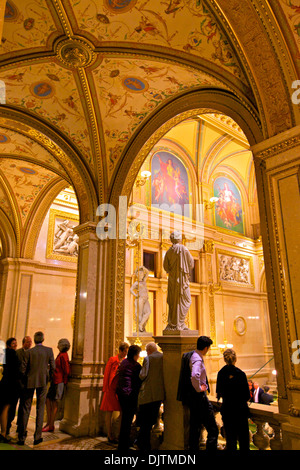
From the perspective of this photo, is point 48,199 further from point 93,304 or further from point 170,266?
point 170,266

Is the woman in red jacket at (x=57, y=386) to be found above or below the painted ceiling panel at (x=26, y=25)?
below

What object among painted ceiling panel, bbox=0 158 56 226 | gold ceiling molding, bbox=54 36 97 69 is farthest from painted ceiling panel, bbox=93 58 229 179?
painted ceiling panel, bbox=0 158 56 226

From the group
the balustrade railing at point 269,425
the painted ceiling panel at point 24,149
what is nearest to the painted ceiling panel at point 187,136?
the painted ceiling panel at point 24,149

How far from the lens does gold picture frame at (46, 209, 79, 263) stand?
1228cm

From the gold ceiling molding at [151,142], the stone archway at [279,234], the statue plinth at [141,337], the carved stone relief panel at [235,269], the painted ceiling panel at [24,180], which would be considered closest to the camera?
the stone archway at [279,234]

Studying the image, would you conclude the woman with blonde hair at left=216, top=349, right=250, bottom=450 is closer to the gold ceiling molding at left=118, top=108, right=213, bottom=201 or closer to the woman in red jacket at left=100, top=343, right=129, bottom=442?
the woman in red jacket at left=100, top=343, right=129, bottom=442

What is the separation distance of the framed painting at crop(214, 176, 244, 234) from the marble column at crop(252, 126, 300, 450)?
11.6 meters

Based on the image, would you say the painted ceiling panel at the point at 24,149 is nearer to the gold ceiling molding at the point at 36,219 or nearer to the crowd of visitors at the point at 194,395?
the gold ceiling molding at the point at 36,219

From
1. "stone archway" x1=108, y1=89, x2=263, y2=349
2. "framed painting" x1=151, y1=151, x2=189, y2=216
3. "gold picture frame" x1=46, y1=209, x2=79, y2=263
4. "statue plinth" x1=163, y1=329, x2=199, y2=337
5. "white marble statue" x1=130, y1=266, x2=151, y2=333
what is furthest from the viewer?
"framed painting" x1=151, y1=151, x2=189, y2=216

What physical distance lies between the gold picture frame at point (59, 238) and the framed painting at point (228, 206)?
6.74 meters

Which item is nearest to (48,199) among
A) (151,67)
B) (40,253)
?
(40,253)

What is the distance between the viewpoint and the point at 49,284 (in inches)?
468

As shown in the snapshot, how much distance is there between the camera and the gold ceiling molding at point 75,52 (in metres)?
5.57

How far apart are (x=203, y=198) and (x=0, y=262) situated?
8.45 metres
